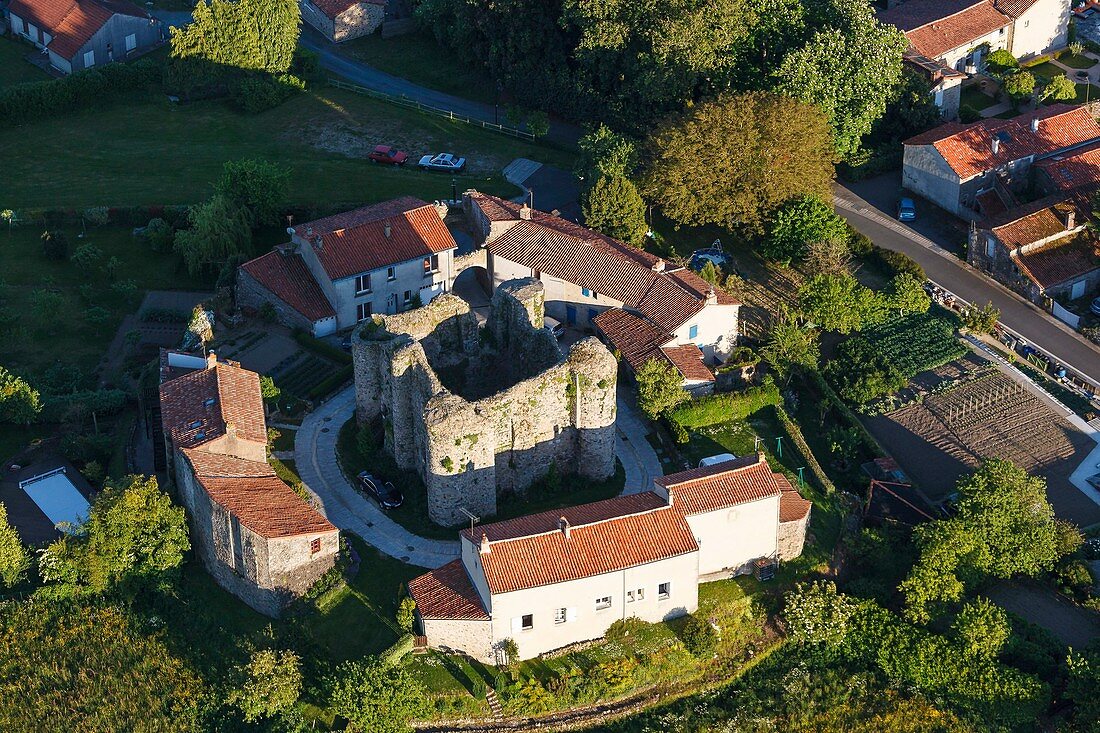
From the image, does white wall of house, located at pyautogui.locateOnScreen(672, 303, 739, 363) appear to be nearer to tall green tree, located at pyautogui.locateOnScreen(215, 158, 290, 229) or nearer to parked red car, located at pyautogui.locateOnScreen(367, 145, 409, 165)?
tall green tree, located at pyautogui.locateOnScreen(215, 158, 290, 229)

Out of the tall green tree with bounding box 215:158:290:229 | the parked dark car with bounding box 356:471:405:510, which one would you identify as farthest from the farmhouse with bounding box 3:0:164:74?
the parked dark car with bounding box 356:471:405:510

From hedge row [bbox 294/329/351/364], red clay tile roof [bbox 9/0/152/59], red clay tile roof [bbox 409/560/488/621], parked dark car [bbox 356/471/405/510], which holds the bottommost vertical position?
parked dark car [bbox 356/471/405/510]

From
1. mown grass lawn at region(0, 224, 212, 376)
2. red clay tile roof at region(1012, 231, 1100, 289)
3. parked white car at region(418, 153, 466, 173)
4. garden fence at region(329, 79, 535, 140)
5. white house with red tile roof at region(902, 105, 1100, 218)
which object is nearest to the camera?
mown grass lawn at region(0, 224, 212, 376)

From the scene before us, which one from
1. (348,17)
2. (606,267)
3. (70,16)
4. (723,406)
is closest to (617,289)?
(606,267)

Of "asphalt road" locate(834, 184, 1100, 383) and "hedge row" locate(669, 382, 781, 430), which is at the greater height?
"hedge row" locate(669, 382, 781, 430)

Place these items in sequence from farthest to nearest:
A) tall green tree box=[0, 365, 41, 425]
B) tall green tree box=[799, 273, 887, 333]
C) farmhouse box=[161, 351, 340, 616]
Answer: tall green tree box=[799, 273, 887, 333] → tall green tree box=[0, 365, 41, 425] → farmhouse box=[161, 351, 340, 616]

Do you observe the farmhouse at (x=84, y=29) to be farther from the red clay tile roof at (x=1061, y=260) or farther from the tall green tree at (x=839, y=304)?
the red clay tile roof at (x=1061, y=260)
